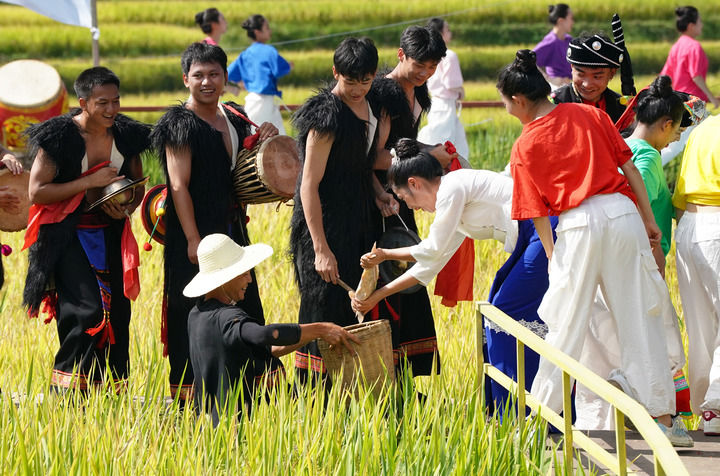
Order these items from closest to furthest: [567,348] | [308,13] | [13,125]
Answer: [567,348] < [13,125] < [308,13]

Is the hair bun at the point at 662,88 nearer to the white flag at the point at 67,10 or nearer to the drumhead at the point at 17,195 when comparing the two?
the drumhead at the point at 17,195

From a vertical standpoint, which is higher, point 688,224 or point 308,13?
point 308,13

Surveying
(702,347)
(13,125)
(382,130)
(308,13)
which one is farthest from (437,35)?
(308,13)

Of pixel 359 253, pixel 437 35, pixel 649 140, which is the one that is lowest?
pixel 359 253

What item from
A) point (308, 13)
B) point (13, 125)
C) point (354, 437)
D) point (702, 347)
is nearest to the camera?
point (354, 437)

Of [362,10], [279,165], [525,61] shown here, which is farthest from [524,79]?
[362,10]

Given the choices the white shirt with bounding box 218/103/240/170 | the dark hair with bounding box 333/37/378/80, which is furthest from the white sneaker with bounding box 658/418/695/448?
the white shirt with bounding box 218/103/240/170

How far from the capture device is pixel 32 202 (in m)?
4.30

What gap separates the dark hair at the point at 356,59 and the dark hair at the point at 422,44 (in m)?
0.27

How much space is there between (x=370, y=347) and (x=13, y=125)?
20.4 feet

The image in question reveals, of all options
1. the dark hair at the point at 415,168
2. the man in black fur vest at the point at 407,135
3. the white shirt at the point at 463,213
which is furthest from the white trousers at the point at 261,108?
the white shirt at the point at 463,213

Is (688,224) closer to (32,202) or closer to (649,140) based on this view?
(649,140)

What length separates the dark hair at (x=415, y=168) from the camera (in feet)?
12.8

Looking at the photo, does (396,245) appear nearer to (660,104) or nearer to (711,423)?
(660,104)
